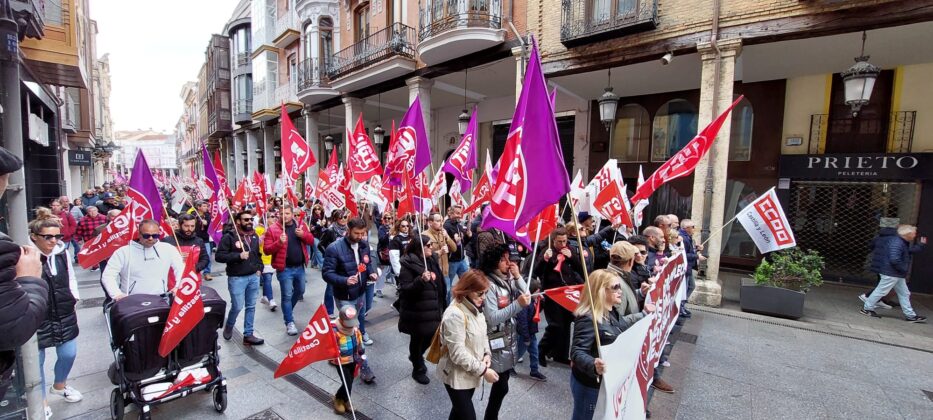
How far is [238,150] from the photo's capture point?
31.0 meters

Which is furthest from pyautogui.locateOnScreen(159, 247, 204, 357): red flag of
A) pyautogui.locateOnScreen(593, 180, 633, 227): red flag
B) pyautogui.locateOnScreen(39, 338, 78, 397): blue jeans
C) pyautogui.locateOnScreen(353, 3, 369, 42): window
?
pyautogui.locateOnScreen(353, 3, 369, 42): window

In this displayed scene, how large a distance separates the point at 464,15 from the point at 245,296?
9231mm

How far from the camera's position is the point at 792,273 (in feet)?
23.5

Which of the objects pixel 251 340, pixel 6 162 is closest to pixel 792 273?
pixel 251 340

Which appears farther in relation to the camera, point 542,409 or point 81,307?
point 81,307

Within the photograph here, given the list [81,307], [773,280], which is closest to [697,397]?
[773,280]

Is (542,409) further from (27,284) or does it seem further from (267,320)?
(267,320)

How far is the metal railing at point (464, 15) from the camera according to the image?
1074 cm

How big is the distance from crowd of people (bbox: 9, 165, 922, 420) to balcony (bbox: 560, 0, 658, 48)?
14.4ft

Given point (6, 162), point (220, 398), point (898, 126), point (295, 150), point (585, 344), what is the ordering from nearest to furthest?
1. point (6, 162)
2. point (585, 344)
3. point (220, 398)
4. point (295, 150)
5. point (898, 126)

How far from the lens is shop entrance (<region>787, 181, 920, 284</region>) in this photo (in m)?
9.20

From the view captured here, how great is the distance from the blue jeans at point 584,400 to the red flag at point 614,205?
3975 millimetres

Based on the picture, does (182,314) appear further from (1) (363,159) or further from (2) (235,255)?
(1) (363,159)

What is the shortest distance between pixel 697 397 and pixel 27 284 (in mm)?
5582
